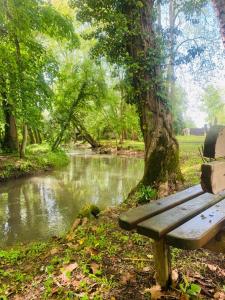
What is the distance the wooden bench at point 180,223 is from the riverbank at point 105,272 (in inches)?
12.1

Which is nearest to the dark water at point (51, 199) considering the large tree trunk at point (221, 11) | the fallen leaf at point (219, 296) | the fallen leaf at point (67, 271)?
the fallen leaf at point (67, 271)

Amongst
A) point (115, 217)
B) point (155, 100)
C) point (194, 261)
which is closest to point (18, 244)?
point (115, 217)

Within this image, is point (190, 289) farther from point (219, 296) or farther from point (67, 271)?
point (67, 271)

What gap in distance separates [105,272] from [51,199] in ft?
19.3

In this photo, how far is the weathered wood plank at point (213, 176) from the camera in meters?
1.71

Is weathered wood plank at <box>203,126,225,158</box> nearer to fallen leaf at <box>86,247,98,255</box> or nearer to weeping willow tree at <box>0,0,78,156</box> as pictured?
fallen leaf at <box>86,247,98,255</box>

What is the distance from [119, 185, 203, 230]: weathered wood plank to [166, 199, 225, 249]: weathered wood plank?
281mm

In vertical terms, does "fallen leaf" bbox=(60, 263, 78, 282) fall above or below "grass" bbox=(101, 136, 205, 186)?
below

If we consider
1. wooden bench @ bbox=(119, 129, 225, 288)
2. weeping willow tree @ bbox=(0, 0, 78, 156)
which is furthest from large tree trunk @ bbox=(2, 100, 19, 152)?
wooden bench @ bbox=(119, 129, 225, 288)

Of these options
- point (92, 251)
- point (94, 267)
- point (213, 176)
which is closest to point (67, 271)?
point (94, 267)

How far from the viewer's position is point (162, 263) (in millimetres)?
2301

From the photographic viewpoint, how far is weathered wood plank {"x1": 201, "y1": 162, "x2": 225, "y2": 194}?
1.71 m

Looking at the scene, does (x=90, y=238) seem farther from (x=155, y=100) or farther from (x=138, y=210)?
(x=155, y=100)

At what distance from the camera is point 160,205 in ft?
7.55
